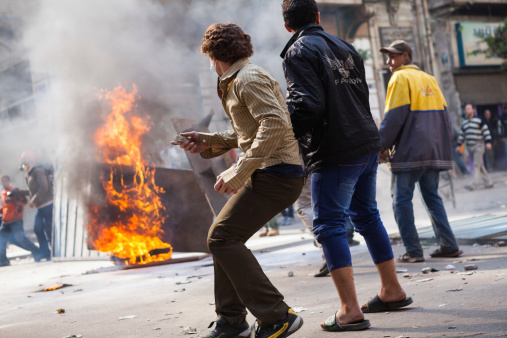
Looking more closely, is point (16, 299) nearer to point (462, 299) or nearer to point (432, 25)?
point (462, 299)

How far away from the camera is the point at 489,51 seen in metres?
20.3

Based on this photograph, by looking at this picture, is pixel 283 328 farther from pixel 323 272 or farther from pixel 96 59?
pixel 96 59

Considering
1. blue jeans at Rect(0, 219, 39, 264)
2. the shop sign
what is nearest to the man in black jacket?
blue jeans at Rect(0, 219, 39, 264)

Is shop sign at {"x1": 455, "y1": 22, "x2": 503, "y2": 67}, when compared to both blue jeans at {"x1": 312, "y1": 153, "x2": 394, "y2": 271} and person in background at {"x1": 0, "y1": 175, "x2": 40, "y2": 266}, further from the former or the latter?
blue jeans at {"x1": 312, "y1": 153, "x2": 394, "y2": 271}

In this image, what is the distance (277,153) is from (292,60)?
1.83 ft

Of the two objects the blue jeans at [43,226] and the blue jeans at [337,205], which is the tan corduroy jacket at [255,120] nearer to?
the blue jeans at [337,205]

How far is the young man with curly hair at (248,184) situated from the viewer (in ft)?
9.61

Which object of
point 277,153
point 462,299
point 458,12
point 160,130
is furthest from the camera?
point 458,12

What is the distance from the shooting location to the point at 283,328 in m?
2.94

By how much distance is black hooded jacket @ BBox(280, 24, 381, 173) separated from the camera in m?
3.20

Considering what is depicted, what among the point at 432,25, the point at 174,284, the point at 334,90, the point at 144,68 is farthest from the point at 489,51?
the point at 334,90

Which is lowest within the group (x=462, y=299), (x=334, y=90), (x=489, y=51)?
(x=462, y=299)

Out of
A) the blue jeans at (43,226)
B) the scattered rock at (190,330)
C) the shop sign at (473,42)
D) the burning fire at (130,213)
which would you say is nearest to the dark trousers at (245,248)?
the scattered rock at (190,330)

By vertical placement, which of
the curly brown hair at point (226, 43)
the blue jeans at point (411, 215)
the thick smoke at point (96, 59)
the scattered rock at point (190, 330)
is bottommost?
the scattered rock at point (190, 330)
